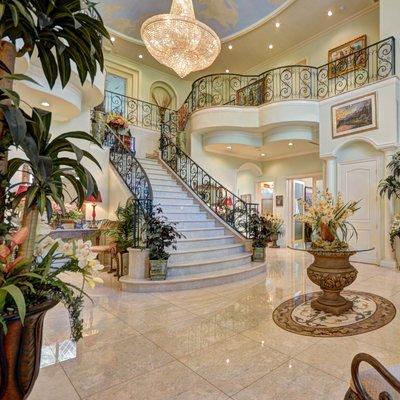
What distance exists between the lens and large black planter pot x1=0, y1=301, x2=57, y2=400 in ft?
3.56

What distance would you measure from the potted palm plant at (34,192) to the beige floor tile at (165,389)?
2.94 ft

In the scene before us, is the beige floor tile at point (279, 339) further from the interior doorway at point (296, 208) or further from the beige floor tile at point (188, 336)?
the interior doorway at point (296, 208)

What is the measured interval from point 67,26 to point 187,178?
7.12m

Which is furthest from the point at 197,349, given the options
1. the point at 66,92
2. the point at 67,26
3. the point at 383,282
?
the point at 66,92

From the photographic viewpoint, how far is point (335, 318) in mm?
3238

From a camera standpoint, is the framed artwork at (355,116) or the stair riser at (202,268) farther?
the framed artwork at (355,116)

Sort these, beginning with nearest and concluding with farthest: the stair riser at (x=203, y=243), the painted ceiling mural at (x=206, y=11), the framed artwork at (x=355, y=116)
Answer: the stair riser at (x=203, y=243)
the framed artwork at (x=355, y=116)
the painted ceiling mural at (x=206, y=11)

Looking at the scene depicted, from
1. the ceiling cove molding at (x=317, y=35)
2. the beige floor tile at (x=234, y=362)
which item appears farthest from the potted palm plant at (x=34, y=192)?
the ceiling cove molding at (x=317, y=35)

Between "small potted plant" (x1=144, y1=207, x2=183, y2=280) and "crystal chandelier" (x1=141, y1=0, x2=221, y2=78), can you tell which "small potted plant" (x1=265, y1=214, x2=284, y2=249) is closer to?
"small potted plant" (x1=144, y1=207, x2=183, y2=280)

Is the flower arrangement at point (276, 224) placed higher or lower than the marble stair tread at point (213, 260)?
higher

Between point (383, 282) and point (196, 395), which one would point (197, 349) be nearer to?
point (196, 395)

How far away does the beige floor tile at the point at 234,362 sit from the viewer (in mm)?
2047

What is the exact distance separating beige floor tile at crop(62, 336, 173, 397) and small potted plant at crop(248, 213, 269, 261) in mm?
3693

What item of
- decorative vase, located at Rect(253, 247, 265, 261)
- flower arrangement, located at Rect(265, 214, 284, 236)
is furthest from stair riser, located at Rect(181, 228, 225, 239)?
flower arrangement, located at Rect(265, 214, 284, 236)
